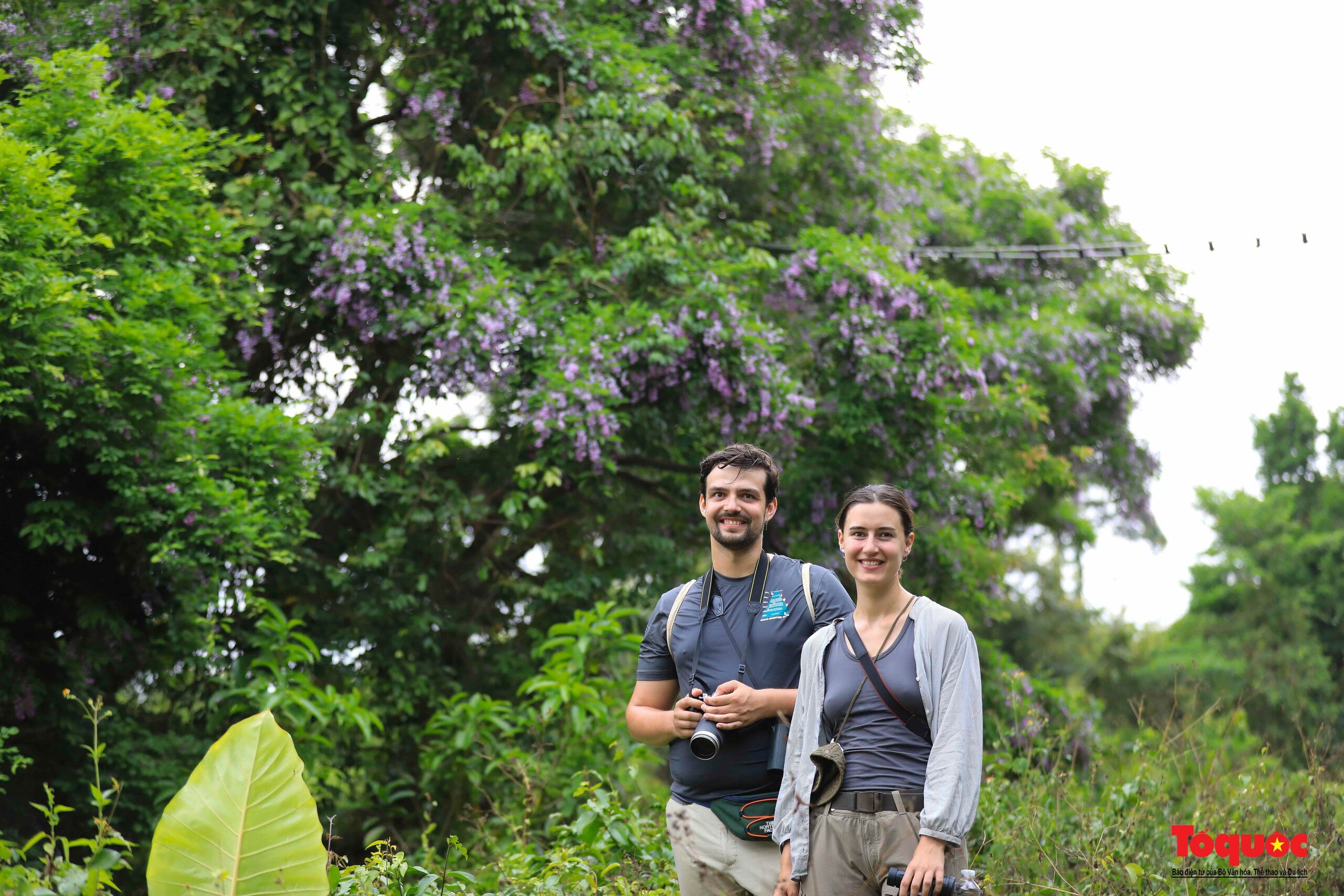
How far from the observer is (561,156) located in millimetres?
7879

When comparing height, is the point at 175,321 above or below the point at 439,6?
below

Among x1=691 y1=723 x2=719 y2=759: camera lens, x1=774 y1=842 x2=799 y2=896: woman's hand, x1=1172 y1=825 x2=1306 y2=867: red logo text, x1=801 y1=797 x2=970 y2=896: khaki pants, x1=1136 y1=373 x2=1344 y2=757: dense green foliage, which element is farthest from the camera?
x1=1136 y1=373 x2=1344 y2=757: dense green foliage

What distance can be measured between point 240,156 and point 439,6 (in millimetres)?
1761

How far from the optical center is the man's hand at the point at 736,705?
293 cm

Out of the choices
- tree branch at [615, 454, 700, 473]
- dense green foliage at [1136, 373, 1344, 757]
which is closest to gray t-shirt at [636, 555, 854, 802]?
tree branch at [615, 454, 700, 473]

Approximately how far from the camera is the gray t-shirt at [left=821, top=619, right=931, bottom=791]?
270 cm

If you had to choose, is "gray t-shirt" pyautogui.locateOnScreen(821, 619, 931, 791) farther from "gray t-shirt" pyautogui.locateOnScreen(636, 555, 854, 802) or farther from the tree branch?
the tree branch

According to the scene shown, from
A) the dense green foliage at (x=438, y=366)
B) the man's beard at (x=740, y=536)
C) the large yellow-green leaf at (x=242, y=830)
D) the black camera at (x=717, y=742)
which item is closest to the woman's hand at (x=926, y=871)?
the black camera at (x=717, y=742)

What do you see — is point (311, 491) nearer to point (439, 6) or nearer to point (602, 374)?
point (602, 374)

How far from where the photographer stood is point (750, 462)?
3107 millimetres

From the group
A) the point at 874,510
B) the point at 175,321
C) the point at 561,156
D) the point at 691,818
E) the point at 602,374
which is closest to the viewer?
the point at 874,510

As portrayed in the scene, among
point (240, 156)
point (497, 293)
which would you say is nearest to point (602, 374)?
point (497, 293)

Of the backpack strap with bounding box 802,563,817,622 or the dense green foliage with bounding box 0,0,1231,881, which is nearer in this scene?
the backpack strap with bounding box 802,563,817,622

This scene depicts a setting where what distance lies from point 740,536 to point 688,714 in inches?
19.7
